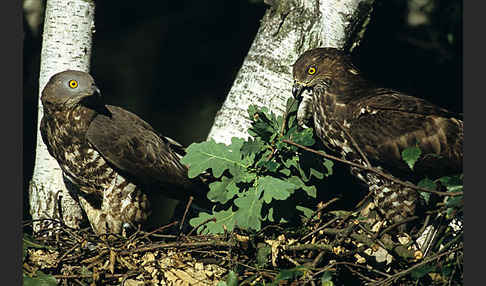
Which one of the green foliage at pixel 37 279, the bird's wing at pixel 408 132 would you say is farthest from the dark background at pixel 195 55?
the green foliage at pixel 37 279

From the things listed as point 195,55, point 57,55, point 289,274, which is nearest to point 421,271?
point 289,274

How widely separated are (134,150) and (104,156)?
218 mm

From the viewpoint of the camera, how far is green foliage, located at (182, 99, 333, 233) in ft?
11.6

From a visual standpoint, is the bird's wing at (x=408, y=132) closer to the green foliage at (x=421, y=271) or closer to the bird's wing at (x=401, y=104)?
the bird's wing at (x=401, y=104)

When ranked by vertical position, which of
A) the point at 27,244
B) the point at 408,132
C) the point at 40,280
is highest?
the point at 408,132

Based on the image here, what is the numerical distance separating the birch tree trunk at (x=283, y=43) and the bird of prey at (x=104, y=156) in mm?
507

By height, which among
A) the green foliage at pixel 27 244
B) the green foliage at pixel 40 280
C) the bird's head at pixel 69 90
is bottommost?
the green foliage at pixel 40 280

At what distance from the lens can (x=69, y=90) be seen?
4.02 metres

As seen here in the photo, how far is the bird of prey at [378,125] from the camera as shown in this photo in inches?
142

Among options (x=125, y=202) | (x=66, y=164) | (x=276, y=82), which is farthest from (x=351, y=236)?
(x=66, y=164)

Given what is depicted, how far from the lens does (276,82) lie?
4324mm

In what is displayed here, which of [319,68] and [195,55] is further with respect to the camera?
[195,55]

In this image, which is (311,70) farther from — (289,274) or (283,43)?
(289,274)

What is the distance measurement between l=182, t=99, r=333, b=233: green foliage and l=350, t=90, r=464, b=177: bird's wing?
1.10 feet
